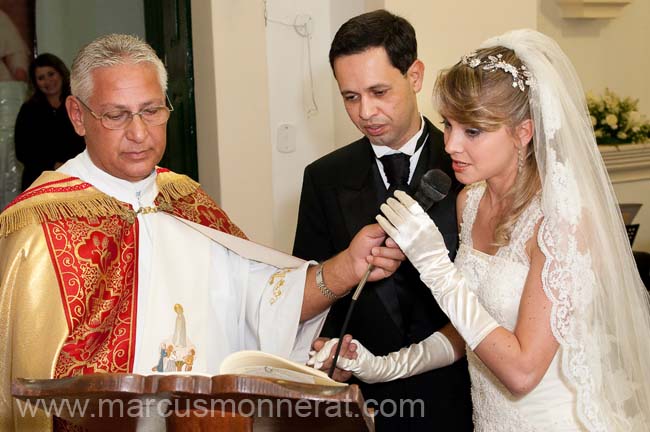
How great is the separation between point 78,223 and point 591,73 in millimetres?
4633

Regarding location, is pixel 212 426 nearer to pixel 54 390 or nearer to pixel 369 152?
pixel 54 390

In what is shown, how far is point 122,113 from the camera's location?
8.18 feet

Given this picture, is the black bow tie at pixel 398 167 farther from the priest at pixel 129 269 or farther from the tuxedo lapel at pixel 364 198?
Result: the priest at pixel 129 269

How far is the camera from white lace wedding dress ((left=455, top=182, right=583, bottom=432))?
2387mm

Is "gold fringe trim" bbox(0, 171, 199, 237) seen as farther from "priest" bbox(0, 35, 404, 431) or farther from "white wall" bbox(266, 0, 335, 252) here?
"white wall" bbox(266, 0, 335, 252)

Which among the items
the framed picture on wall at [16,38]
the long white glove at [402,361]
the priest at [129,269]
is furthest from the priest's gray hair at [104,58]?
the framed picture on wall at [16,38]

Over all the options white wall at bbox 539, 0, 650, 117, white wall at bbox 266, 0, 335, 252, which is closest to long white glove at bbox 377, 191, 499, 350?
Result: white wall at bbox 266, 0, 335, 252

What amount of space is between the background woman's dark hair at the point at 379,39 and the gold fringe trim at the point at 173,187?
0.66 m

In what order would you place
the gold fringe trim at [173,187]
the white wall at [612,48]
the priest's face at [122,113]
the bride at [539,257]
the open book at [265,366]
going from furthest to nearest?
the white wall at [612,48] < the gold fringe trim at [173,187] < the priest's face at [122,113] < the bride at [539,257] < the open book at [265,366]

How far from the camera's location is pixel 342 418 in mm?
1536

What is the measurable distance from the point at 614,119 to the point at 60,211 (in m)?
4.41

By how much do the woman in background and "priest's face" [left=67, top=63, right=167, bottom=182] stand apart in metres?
2.57

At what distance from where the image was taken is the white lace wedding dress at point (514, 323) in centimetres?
239

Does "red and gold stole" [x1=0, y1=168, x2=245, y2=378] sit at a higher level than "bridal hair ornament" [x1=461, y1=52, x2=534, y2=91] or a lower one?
lower
